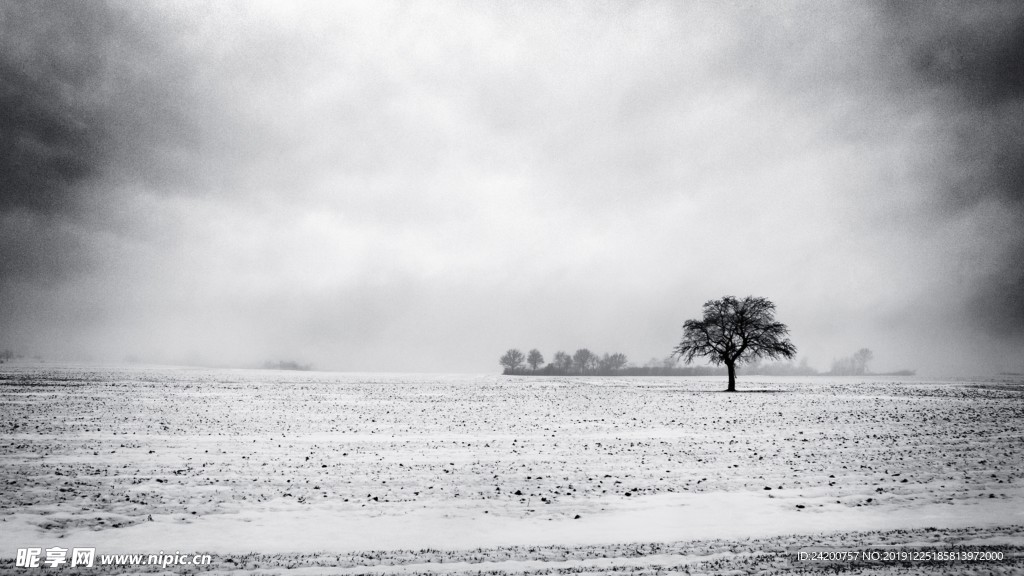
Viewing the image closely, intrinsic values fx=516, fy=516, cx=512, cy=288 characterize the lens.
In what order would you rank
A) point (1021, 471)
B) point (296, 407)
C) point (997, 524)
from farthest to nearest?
point (296, 407) < point (1021, 471) < point (997, 524)

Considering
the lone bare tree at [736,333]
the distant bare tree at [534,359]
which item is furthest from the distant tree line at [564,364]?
the lone bare tree at [736,333]

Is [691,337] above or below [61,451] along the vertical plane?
above

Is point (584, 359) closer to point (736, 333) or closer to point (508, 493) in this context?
point (736, 333)

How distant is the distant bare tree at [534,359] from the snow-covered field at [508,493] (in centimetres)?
16838

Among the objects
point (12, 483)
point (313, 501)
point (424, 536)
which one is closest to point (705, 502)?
point (424, 536)

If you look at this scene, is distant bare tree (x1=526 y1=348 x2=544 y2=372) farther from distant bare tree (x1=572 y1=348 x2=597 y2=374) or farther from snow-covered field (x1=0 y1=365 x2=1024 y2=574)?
snow-covered field (x1=0 y1=365 x2=1024 y2=574)

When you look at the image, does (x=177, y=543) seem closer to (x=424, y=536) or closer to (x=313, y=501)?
(x=313, y=501)

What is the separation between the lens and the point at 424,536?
9875 millimetres

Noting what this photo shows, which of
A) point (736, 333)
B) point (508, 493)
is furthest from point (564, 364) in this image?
point (508, 493)

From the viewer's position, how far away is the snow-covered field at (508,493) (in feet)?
29.5

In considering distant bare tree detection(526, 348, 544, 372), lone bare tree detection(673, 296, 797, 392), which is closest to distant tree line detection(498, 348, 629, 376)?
distant bare tree detection(526, 348, 544, 372)

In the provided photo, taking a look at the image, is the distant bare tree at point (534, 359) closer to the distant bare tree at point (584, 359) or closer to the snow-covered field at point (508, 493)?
the distant bare tree at point (584, 359)

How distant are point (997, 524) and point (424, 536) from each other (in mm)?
11179

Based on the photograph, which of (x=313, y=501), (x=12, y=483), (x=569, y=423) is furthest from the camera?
(x=569, y=423)
